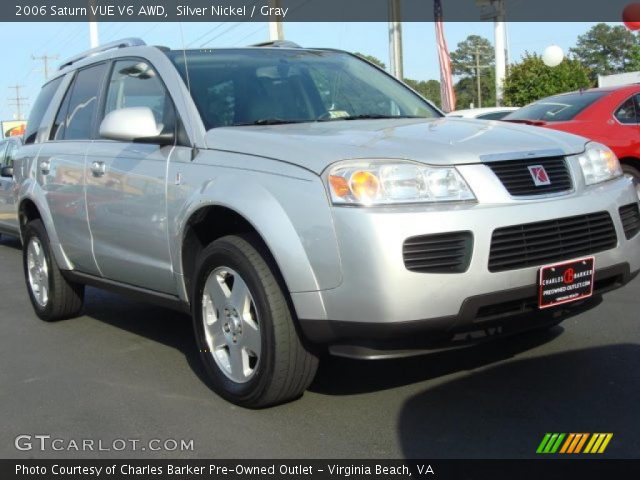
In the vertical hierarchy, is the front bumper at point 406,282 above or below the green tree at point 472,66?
below

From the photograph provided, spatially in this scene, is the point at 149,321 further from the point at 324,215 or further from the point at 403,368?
the point at 324,215

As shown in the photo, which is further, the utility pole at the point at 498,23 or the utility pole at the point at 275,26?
the utility pole at the point at 498,23

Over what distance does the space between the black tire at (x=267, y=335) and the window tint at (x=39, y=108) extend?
10.4 ft

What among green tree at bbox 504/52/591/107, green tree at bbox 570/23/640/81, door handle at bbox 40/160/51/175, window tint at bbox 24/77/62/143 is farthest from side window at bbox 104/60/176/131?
green tree at bbox 570/23/640/81

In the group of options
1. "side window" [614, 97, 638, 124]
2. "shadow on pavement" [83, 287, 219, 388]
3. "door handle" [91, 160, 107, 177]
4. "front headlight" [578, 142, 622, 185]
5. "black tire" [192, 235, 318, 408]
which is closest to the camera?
"black tire" [192, 235, 318, 408]

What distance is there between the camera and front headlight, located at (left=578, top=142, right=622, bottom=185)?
3.91 metres

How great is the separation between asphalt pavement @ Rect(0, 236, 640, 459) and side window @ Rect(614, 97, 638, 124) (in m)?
4.20

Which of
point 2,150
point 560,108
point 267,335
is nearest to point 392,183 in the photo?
point 267,335

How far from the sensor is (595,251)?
3697 millimetres

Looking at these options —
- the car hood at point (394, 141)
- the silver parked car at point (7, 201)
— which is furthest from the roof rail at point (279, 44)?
the silver parked car at point (7, 201)

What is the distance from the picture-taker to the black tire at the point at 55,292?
19.3ft

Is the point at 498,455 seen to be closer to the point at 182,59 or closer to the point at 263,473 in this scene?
the point at 263,473

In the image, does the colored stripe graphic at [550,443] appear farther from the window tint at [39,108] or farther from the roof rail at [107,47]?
the window tint at [39,108]

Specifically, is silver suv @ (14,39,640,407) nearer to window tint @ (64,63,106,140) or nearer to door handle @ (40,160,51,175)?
window tint @ (64,63,106,140)
